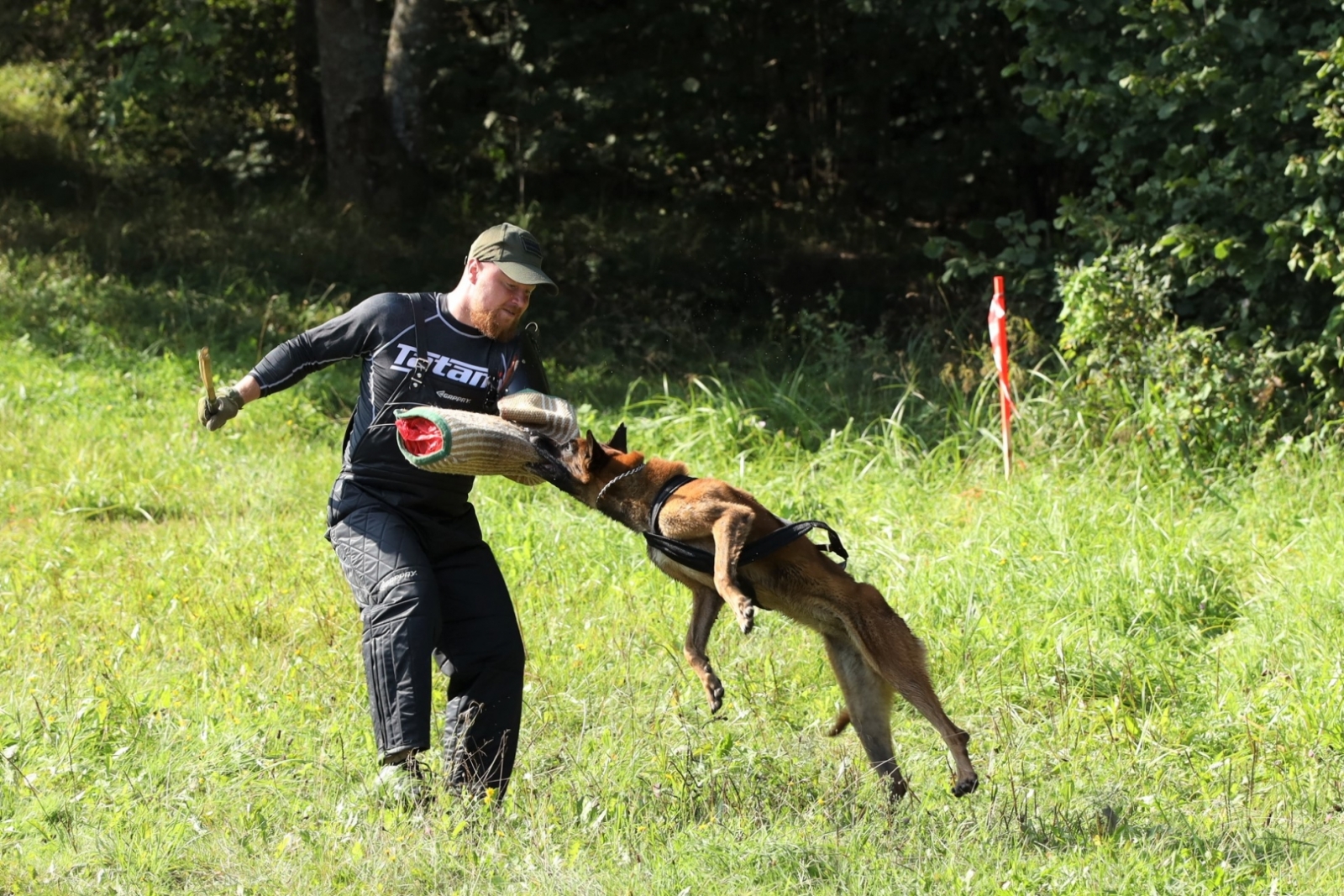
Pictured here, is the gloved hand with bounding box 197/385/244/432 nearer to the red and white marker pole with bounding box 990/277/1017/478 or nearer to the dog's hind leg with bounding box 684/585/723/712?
the dog's hind leg with bounding box 684/585/723/712

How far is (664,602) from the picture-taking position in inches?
249

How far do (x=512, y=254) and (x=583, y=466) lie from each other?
2.27 ft

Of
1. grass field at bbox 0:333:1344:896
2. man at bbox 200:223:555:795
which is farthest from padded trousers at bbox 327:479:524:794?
grass field at bbox 0:333:1344:896

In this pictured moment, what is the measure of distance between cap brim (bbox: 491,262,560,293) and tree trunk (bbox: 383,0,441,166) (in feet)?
35.0

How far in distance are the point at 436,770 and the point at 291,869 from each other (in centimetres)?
67

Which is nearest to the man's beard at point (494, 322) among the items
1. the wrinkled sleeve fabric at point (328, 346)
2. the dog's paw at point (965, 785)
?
the wrinkled sleeve fabric at point (328, 346)

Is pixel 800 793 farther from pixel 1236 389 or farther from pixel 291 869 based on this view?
pixel 1236 389

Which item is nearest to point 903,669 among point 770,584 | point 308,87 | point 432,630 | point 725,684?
point 770,584

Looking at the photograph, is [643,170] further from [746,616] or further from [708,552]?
[746,616]

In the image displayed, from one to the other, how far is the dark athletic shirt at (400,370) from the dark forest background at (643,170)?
564 cm

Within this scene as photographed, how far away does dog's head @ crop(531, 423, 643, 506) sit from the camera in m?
4.25

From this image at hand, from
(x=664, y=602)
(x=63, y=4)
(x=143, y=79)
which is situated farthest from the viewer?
(x=63, y=4)

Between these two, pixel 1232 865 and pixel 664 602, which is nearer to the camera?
pixel 1232 865

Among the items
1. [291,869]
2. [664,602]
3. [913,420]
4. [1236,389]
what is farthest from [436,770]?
[1236,389]
